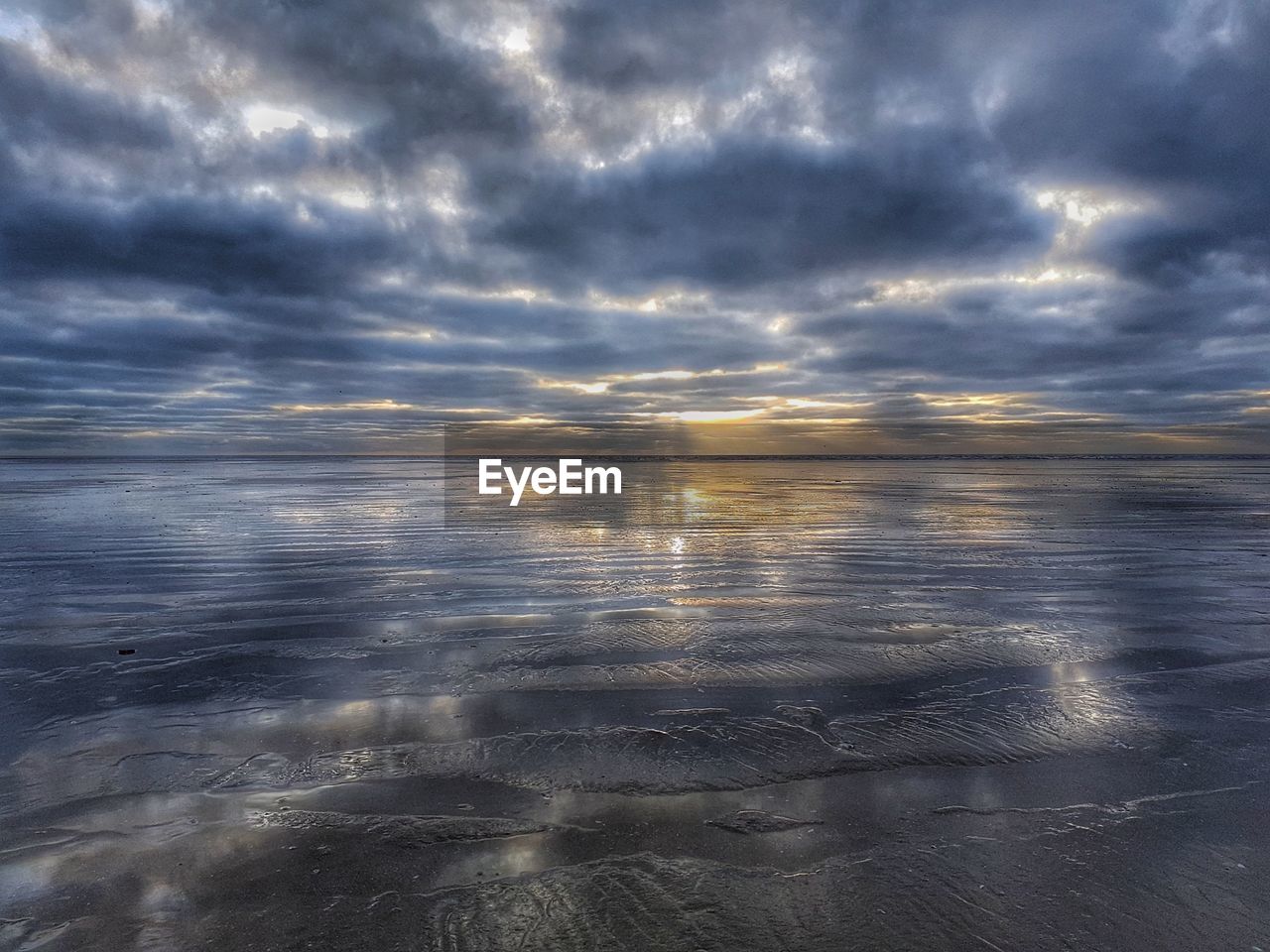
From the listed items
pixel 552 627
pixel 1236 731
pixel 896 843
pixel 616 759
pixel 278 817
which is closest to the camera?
pixel 896 843

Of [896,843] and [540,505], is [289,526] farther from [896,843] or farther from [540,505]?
[896,843]

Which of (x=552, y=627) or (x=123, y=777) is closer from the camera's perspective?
(x=123, y=777)

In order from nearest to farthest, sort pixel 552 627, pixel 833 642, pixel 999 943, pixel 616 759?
pixel 999 943
pixel 616 759
pixel 833 642
pixel 552 627

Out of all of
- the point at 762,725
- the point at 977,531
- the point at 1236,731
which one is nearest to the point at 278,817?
the point at 762,725

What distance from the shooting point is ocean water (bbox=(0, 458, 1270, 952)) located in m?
3.58

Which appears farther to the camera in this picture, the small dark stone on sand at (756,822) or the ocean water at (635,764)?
the small dark stone on sand at (756,822)

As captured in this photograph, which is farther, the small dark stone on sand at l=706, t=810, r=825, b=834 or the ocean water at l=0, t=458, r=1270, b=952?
the small dark stone on sand at l=706, t=810, r=825, b=834

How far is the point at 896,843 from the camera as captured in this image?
13.6 feet

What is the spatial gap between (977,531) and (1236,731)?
1555cm

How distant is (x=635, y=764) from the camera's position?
527cm

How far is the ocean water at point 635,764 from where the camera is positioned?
3.58m

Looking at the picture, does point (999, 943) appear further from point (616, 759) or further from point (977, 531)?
point (977, 531)

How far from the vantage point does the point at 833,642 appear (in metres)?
8.56

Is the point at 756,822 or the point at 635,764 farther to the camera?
the point at 635,764
